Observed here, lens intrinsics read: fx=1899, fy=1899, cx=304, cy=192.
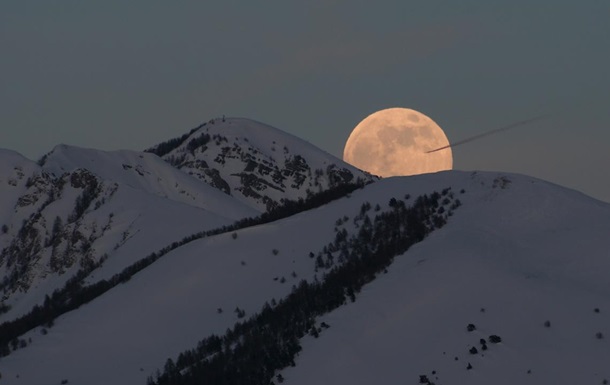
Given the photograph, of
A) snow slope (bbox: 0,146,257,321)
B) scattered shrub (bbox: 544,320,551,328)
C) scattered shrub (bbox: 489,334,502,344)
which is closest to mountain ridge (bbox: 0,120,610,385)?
scattered shrub (bbox: 544,320,551,328)

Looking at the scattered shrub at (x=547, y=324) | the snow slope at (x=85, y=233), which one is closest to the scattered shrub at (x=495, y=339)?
the scattered shrub at (x=547, y=324)

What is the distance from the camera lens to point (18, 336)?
130875mm

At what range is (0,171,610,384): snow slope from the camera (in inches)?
3925

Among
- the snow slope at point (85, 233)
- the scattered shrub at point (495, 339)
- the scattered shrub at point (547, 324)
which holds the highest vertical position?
the snow slope at point (85, 233)

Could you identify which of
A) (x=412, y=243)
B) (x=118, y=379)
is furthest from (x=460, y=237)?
(x=118, y=379)

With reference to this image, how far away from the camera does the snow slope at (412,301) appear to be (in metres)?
99.7

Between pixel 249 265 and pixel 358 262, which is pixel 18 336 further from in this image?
pixel 358 262

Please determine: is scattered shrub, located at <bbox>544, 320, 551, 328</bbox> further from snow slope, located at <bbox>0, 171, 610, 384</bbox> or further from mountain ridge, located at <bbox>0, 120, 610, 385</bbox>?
snow slope, located at <bbox>0, 171, 610, 384</bbox>

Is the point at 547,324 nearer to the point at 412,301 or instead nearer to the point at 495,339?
the point at 495,339

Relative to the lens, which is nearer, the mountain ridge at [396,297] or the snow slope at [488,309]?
the snow slope at [488,309]

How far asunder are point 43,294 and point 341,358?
71630mm

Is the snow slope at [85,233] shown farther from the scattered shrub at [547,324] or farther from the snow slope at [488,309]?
the scattered shrub at [547,324]

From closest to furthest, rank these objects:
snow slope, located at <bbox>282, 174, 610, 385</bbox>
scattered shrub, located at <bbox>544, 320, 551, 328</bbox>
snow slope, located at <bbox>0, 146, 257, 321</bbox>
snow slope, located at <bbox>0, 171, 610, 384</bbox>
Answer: snow slope, located at <bbox>282, 174, 610, 385</bbox> → snow slope, located at <bbox>0, 171, 610, 384</bbox> → scattered shrub, located at <bbox>544, 320, 551, 328</bbox> → snow slope, located at <bbox>0, 146, 257, 321</bbox>

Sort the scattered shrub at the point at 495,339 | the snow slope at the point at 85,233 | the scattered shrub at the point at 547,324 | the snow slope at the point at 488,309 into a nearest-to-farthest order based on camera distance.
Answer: the snow slope at the point at 488,309
the scattered shrub at the point at 495,339
the scattered shrub at the point at 547,324
the snow slope at the point at 85,233
